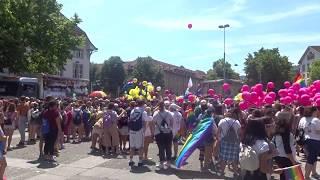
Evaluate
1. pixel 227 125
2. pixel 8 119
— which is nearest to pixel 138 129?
pixel 227 125

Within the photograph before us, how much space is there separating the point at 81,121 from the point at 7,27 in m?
16.1

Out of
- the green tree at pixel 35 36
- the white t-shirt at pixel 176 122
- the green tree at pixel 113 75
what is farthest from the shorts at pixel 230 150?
the green tree at pixel 113 75

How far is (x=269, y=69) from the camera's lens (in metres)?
70.4

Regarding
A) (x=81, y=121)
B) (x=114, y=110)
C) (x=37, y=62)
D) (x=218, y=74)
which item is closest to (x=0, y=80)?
(x=37, y=62)

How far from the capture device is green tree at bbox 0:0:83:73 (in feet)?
101

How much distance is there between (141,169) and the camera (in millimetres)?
11781

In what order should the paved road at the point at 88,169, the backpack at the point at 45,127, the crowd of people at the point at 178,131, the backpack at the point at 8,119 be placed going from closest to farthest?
1. the crowd of people at the point at 178,131
2. the paved road at the point at 88,169
3. the backpack at the point at 45,127
4. the backpack at the point at 8,119

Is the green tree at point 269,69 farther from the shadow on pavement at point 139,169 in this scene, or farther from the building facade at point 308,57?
the shadow on pavement at point 139,169

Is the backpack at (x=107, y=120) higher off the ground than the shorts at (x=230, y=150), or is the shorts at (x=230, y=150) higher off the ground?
the backpack at (x=107, y=120)

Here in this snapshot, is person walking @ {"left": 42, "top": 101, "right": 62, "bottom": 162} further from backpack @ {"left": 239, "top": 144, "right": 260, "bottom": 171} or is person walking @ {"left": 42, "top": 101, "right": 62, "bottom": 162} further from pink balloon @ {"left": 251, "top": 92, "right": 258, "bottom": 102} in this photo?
backpack @ {"left": 239, "top": 144, "right": 260, "bottom": 171}

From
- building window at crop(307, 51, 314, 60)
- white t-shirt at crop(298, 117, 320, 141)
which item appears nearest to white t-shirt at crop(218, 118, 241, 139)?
white t-shirt at crop(298, 117, 320, 141)

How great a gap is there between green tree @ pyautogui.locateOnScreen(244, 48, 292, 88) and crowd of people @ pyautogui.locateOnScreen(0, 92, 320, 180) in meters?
53.9

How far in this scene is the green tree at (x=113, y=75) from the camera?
7881cm

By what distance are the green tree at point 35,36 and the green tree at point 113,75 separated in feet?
134
